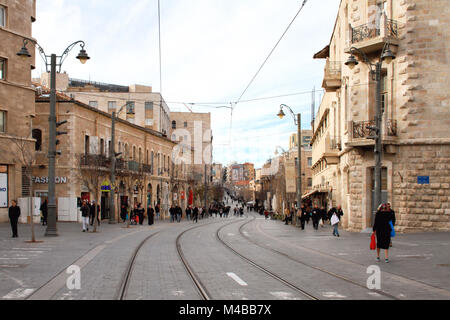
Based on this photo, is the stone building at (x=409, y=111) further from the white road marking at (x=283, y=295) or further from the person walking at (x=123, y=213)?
the person walking at (x=123, y=213)

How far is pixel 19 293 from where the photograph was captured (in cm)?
977

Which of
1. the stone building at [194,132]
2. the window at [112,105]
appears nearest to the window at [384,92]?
the window at [112,105]

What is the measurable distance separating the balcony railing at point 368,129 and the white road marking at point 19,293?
1983 cm

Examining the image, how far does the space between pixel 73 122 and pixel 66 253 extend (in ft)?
A: 80.5

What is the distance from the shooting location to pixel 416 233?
25.7m

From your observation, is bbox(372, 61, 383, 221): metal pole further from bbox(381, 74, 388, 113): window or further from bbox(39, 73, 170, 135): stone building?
bbox(39, 73, 170, 135): stone building

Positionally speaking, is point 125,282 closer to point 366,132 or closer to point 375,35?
point 366,132

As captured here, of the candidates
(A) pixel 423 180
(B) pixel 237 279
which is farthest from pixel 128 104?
(B) pixel 237 279

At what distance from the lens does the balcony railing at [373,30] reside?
26202 millimetres

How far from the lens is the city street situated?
32.2ft

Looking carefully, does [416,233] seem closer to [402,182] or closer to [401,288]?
[402,182]

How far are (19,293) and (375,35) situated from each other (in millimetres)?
22672

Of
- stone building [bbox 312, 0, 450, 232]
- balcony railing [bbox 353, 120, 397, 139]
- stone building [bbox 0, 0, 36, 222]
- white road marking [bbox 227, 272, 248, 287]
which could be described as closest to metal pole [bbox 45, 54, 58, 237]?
stone building [bbox 0, 0, 36, 222]

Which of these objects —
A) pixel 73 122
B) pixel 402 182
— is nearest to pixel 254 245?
pixel 402 182
